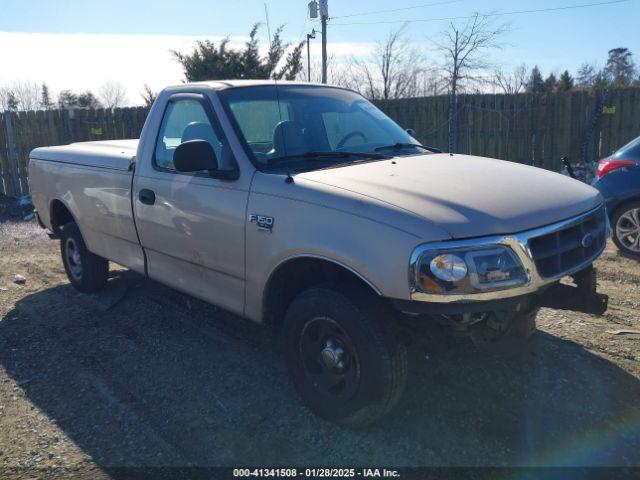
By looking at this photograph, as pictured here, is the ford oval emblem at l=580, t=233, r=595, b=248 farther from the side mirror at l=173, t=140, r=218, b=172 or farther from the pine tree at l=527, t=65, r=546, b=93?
the pine tree at l=527, t=65, r=546, b=93

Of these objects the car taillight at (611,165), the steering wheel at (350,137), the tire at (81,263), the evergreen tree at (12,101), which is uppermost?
the evergreen tree at (12,101)

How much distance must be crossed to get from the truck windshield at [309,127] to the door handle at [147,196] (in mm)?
950

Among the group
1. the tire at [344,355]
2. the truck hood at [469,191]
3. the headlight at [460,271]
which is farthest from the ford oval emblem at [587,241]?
the tire at [344,355]

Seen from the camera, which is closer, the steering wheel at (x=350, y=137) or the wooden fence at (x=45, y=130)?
the steering wheel at (x=350, y=137)

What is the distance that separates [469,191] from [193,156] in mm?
1710

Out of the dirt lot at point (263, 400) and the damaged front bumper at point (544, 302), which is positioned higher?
the damaged front bumper at point (544, 302)

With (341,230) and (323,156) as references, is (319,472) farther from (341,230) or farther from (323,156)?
(323,156)

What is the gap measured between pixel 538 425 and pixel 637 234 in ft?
14.4

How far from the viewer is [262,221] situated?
3.49 m

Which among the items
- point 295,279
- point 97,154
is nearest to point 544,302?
point 295,279

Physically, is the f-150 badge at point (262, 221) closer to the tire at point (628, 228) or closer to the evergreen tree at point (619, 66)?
the tire at point (628, 228)

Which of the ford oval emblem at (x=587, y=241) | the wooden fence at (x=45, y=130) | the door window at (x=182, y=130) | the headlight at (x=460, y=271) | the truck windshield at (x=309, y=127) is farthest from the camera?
the wooden fence at (x=45, y=130)

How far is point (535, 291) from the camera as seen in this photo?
2.96m

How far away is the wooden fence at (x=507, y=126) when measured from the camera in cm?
1230
